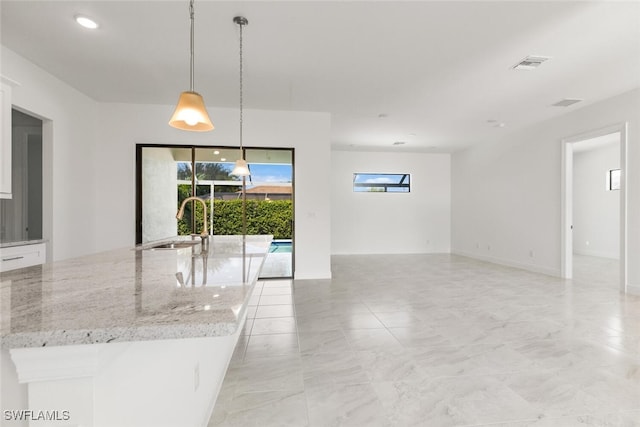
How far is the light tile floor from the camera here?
166 centimetres

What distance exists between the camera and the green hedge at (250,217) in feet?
16.5

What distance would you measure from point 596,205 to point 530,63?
622cm

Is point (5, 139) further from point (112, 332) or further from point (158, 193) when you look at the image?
point (112, 332)

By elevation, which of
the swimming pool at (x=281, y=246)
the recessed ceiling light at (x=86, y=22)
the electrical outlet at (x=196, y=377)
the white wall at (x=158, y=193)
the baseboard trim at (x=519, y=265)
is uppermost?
the recessed ceiling light at (x=86, y=22)

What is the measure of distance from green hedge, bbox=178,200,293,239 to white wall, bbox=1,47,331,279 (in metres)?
0.50

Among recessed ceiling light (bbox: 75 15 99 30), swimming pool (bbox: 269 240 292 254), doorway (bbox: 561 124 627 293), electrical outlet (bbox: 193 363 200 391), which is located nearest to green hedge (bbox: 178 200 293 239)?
swimming pool (bbox: 269 240 292 254)

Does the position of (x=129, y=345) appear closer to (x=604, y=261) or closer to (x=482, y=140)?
(x=482, y=140)

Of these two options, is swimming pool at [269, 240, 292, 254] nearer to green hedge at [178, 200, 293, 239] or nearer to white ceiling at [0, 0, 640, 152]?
green hedge at [178, 200, 293, 239]

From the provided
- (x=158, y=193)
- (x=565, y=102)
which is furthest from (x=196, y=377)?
(x=565, y=102)

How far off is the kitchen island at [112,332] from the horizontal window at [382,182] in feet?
23.1

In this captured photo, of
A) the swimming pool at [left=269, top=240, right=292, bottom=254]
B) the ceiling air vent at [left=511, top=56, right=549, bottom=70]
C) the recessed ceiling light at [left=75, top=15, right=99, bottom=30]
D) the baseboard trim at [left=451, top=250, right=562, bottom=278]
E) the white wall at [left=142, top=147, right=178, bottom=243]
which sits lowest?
the baseboard trim at [left=451, top=250, right=562, bottom=278]

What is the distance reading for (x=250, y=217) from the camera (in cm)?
509

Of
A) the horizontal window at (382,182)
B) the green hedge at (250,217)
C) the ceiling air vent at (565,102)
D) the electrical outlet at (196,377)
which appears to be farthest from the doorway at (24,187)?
the ceiling air vent at (565,102)

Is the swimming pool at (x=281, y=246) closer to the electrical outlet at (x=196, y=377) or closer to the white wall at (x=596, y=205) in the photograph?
the electrical outlet at (x=196, y=377)
